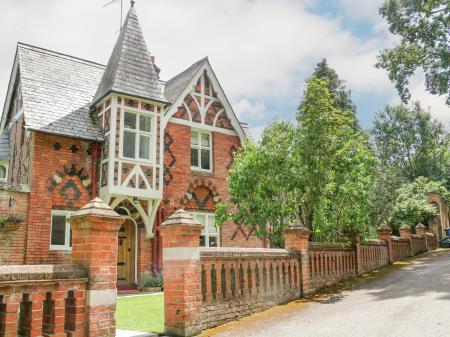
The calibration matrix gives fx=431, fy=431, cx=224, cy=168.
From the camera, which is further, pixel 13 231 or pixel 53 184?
pixel 53 184

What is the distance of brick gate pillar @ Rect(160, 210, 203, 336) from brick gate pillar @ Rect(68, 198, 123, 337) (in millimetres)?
1575

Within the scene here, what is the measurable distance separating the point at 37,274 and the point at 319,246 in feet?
28.6

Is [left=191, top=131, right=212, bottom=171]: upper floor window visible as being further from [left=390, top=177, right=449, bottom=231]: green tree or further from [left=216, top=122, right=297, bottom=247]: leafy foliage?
[left=390, top=177, right=449, bottom=231]: green tree

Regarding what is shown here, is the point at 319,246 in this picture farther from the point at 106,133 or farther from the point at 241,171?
the point at 106,133

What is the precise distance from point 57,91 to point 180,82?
201 inches

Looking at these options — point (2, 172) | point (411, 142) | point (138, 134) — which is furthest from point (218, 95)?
point (411, 142)

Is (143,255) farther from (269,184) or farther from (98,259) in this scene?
(98,259)

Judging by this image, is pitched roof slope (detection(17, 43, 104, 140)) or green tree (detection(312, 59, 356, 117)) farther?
green tree (detection(312, 59, 356, 117))

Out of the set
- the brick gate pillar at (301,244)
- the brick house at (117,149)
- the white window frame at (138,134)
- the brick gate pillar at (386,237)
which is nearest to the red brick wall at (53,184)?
the brick house at (117,149)

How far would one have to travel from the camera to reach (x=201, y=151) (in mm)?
18047

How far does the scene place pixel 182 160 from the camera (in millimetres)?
17141

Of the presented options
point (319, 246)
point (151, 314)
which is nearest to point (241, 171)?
point (319, 246)

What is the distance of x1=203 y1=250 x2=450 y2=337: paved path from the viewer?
Result: 7188mm

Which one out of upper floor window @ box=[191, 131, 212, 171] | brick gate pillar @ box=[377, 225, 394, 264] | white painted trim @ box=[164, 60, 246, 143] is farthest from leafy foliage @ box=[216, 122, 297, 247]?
brick gate pillar @ box=[377, 225, 394, 264]
